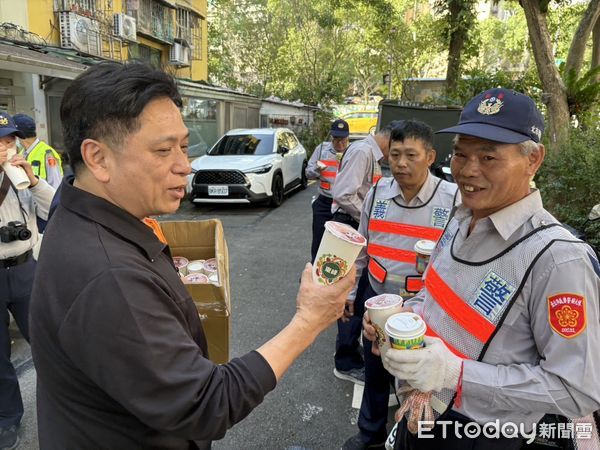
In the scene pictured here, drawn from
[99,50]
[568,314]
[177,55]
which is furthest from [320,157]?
[177,55]

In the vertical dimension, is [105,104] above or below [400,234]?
above

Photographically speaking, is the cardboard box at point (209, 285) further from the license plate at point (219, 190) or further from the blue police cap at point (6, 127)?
the license plate at point (219, 190)

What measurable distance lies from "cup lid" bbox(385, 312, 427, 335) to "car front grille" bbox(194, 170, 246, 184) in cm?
767

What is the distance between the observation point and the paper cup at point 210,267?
2314 millimetres

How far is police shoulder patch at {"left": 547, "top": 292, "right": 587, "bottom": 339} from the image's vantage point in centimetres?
115

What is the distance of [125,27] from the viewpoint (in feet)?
39.8

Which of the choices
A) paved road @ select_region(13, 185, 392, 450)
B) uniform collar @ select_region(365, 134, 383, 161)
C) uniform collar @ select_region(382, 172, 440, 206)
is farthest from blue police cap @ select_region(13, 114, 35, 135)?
uniform collar @ select_region(382, 172, 440, 206)

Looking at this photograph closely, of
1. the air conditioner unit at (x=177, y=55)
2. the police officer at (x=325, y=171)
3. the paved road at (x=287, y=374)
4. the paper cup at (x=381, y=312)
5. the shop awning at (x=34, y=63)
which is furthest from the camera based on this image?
the air conditioner unit at (x=177, y=55)

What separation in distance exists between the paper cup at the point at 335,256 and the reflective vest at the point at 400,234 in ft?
3.72

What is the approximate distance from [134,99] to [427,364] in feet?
3.59

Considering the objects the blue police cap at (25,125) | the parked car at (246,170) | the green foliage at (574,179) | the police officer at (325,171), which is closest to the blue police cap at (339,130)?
the police officer at (325,171)

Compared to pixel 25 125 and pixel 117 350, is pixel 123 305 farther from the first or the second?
pixel 25 125

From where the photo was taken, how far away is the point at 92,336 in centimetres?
91

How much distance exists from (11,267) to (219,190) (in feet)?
20.5
